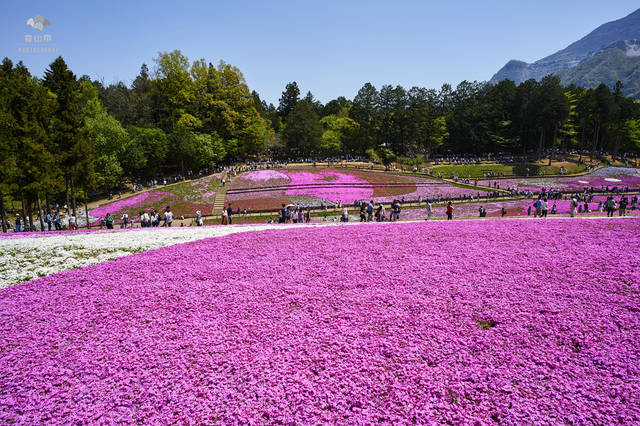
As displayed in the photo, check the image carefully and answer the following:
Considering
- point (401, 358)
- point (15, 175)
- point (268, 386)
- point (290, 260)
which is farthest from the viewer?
point (15, 175)

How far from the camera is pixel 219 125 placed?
62250mm

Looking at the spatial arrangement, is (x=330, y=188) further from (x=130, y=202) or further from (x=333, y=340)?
(x=333, y=340)

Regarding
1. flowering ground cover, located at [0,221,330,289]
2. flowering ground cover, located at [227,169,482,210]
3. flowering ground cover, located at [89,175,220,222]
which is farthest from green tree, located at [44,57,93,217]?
flowering ground cover, located at [227,169,482,210]

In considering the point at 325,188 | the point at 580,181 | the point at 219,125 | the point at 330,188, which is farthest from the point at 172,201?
the point at 580,181

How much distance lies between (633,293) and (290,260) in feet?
33.9

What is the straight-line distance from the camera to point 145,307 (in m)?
8.90

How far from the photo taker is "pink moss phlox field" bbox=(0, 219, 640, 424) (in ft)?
18.4

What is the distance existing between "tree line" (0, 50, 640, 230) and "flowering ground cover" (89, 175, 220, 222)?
4.03 metres

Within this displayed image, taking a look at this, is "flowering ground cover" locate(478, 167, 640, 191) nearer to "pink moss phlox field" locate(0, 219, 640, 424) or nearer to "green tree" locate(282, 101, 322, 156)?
"green tree" locate(282, 101, 322, 156)

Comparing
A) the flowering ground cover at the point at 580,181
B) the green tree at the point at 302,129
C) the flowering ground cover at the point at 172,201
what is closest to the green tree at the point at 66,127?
the flowering ground cover at the point at 172,201

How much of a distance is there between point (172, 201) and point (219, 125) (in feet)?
84.1

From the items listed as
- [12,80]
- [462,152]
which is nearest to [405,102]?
[462,152]

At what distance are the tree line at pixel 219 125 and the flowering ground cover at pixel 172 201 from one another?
4027mm

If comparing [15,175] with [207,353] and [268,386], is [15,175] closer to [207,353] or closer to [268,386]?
[207,353]
